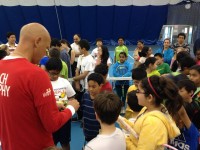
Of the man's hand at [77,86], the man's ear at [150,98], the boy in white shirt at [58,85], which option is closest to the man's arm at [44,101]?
the man's ear at [150,98]

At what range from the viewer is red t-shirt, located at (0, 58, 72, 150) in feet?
4.87

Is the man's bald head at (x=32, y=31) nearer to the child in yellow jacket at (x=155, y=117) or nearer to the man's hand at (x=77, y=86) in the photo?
the child in yellow jacket at (x=155, y=117)

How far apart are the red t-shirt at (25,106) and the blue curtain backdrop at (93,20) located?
15128 mm

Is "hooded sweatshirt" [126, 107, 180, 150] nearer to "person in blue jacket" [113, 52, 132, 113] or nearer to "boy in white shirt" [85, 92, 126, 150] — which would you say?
"boy in white shirt" [85, 92, 126, 150]

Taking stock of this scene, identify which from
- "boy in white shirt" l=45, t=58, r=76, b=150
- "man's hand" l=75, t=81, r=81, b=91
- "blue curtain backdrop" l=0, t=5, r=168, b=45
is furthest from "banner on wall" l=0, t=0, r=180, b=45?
"boy in white shirt" l=45, t=58, r=76, b=150

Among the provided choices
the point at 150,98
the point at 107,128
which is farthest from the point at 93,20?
the point at 107,128

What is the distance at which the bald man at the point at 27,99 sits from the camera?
1.49 metres

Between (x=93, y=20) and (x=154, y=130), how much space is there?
15839mm

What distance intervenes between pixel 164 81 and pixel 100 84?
1099mm

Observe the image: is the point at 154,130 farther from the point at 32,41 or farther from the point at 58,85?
the point at 58,85

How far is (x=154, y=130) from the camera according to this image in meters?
1.53

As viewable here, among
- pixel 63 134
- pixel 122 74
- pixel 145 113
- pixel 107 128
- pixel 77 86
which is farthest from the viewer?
pixel 122 74

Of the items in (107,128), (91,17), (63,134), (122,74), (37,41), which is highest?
(91,17)

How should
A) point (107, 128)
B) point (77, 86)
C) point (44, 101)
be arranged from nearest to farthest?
1. point (44, 101)
2. point (107, 128)
3. point (77, 86)
